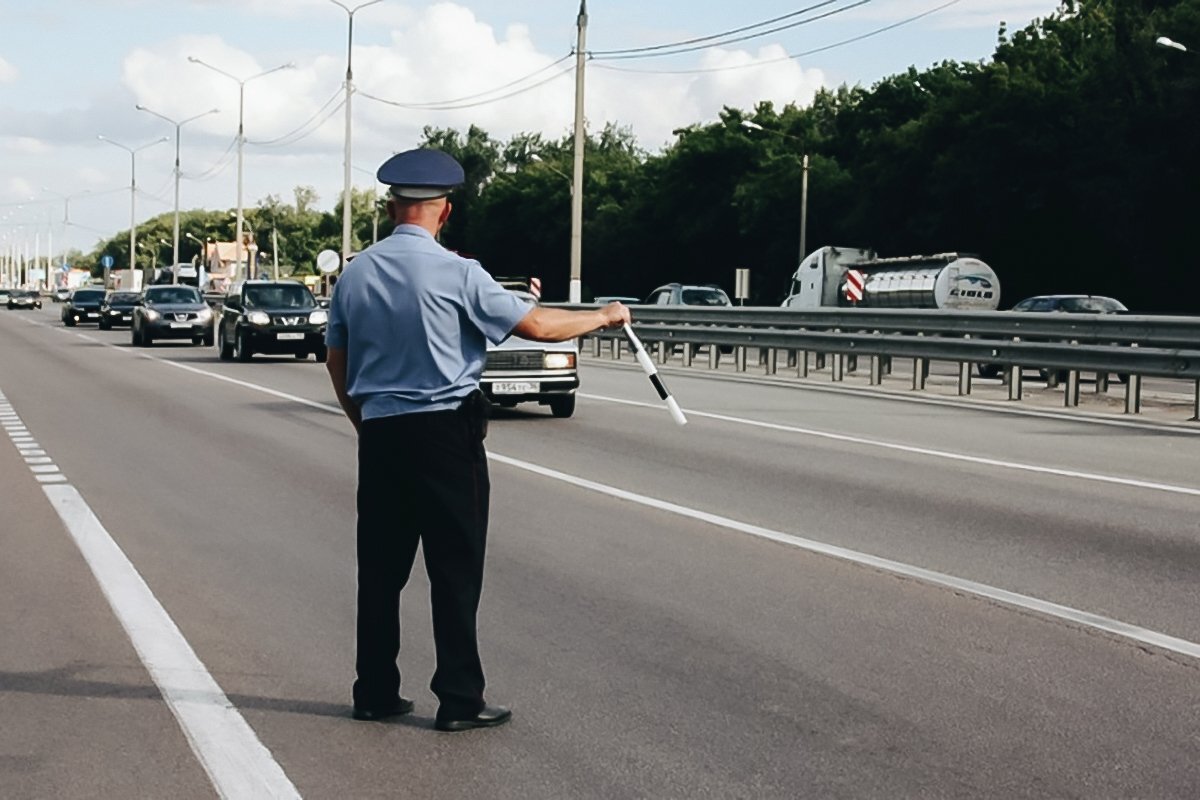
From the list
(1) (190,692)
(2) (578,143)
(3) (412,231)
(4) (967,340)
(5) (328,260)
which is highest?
(2) (578,143)

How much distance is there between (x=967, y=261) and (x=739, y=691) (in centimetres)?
4761

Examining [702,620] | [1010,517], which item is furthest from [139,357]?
[702,620]

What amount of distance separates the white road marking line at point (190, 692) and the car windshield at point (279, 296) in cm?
2520

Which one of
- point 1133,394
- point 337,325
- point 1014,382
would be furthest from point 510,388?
point 337,325

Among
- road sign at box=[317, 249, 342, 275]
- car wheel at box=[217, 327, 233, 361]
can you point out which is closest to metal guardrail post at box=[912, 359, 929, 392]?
car wheel at box=[217, 327, 233, 361]

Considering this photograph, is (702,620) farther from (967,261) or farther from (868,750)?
(967,261)

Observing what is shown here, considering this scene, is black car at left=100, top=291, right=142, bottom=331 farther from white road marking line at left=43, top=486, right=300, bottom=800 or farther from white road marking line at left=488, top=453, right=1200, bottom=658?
white road marking line at left=43, top=486, right=300, bottom=800

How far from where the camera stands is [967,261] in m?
52.6

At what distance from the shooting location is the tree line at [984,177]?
5441 cm

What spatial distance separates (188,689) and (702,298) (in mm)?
42108

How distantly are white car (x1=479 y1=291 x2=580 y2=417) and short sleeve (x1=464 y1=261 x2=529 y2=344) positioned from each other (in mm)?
13088

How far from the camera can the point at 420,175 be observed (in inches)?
232

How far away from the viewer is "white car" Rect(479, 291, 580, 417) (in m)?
19.1

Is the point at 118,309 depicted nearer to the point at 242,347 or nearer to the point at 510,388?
the point at 242,347
